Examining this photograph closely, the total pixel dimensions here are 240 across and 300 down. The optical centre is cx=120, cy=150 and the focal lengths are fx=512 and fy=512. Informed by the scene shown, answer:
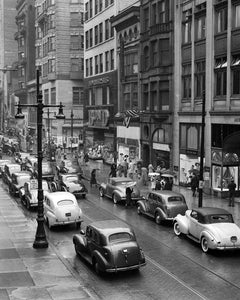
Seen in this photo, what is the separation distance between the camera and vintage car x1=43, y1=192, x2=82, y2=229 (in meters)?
25.8

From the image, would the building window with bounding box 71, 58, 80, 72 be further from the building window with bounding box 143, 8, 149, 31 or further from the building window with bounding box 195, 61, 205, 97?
the building window with bounding box 195, 61, 205, 97

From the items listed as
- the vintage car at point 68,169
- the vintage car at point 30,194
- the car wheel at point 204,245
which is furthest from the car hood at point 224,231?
the vintage car at point 68,169

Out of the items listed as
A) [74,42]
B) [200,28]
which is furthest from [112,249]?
[74,42]

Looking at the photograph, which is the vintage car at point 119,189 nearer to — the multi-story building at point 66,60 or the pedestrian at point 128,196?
the pedestrian at point 128,196

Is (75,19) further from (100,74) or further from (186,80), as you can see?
(186,80)

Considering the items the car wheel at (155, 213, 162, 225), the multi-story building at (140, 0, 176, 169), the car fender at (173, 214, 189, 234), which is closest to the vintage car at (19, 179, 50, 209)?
the car wheel at (155, 213, 162, 225)

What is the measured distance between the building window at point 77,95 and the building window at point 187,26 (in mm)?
50304

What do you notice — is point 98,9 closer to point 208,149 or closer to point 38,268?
point 208,149

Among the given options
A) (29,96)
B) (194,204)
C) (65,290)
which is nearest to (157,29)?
(194,204)

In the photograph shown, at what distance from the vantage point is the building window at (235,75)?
112ft

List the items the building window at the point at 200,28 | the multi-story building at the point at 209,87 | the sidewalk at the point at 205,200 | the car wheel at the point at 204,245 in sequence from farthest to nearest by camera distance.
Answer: the building window at the point at 200,28 → the multi-story building at the point at 209,87 → the sidewalk at the point at 205,200 → the car wheel at the point at 204,245

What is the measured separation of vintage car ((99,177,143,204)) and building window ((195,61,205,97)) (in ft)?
30.6

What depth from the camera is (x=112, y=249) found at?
1798 cm

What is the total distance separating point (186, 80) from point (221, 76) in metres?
5.62
